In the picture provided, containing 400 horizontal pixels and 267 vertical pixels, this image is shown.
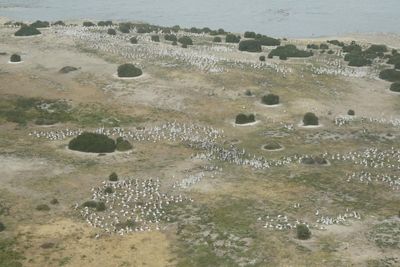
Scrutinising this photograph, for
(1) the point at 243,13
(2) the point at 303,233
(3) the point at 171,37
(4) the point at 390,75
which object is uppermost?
(1) the point at 243,13

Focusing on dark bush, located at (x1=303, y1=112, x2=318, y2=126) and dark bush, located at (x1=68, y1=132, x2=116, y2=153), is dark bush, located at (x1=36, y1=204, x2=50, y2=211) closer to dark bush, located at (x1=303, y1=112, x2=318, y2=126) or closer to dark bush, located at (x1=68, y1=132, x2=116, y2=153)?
dark bush, located at (x1=68, y1=132, x2=116, y2=153)

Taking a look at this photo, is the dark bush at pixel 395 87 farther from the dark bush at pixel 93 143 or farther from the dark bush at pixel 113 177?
the dark bush at pixel 113 177

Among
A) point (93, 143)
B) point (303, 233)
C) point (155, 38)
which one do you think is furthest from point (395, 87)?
point (303, 233)

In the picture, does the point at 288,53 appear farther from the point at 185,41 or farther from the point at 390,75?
the point at 390,75

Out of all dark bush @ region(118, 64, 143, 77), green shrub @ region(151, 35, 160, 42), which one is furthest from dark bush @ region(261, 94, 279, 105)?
green shrub @ region(151, 35, 160, 42)

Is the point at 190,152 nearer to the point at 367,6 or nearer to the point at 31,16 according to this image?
the point at 31,16

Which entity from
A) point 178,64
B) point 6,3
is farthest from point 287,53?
point 6,3

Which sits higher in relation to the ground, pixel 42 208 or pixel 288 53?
pixel 288 53
